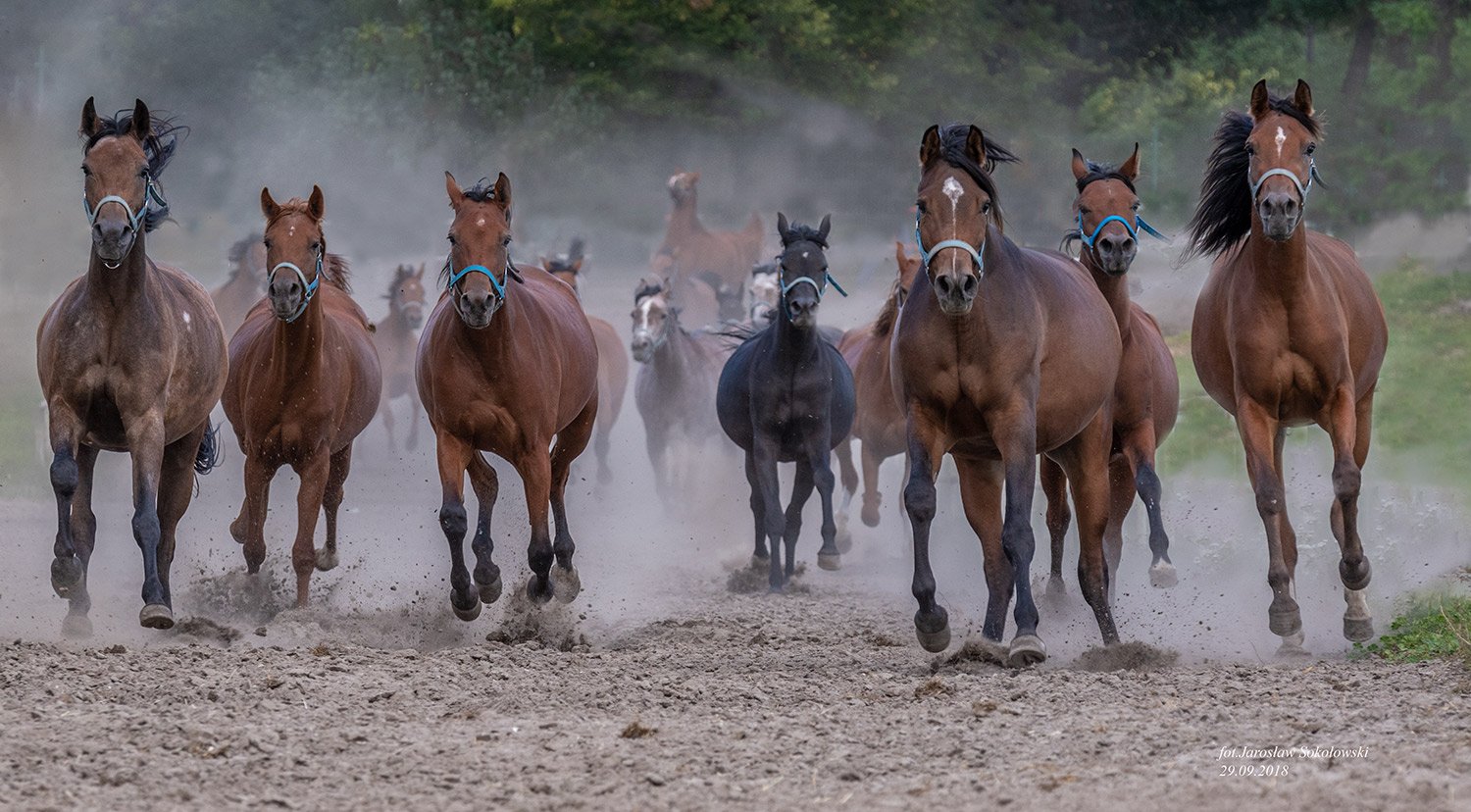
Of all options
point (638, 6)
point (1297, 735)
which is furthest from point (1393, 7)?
point (1297, 735)

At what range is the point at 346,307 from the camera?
10695 mm

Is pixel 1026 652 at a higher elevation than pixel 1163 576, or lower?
lower

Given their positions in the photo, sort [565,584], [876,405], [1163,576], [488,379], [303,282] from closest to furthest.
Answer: [488,379]
[303,282]
[565,584]
[1163,576]
[876,405]

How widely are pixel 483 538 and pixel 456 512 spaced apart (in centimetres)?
41

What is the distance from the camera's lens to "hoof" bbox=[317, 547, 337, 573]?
1037 cm

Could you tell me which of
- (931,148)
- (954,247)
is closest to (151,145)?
(931,148)

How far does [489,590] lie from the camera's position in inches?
341

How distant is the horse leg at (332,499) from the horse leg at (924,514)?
4265mm

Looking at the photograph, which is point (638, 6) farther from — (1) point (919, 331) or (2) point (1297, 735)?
(2) point (1297, 735)

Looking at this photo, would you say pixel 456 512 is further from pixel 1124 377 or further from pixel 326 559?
pixel 1124 377

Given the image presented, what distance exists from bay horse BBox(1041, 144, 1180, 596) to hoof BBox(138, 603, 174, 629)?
452 centimetres

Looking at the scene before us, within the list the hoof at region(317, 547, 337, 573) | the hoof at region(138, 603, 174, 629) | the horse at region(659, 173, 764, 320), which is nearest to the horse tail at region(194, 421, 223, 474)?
the hoof at region(317, 547, 337, 573)

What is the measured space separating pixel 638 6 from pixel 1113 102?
805 centimetres

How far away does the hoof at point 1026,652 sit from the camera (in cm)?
708
